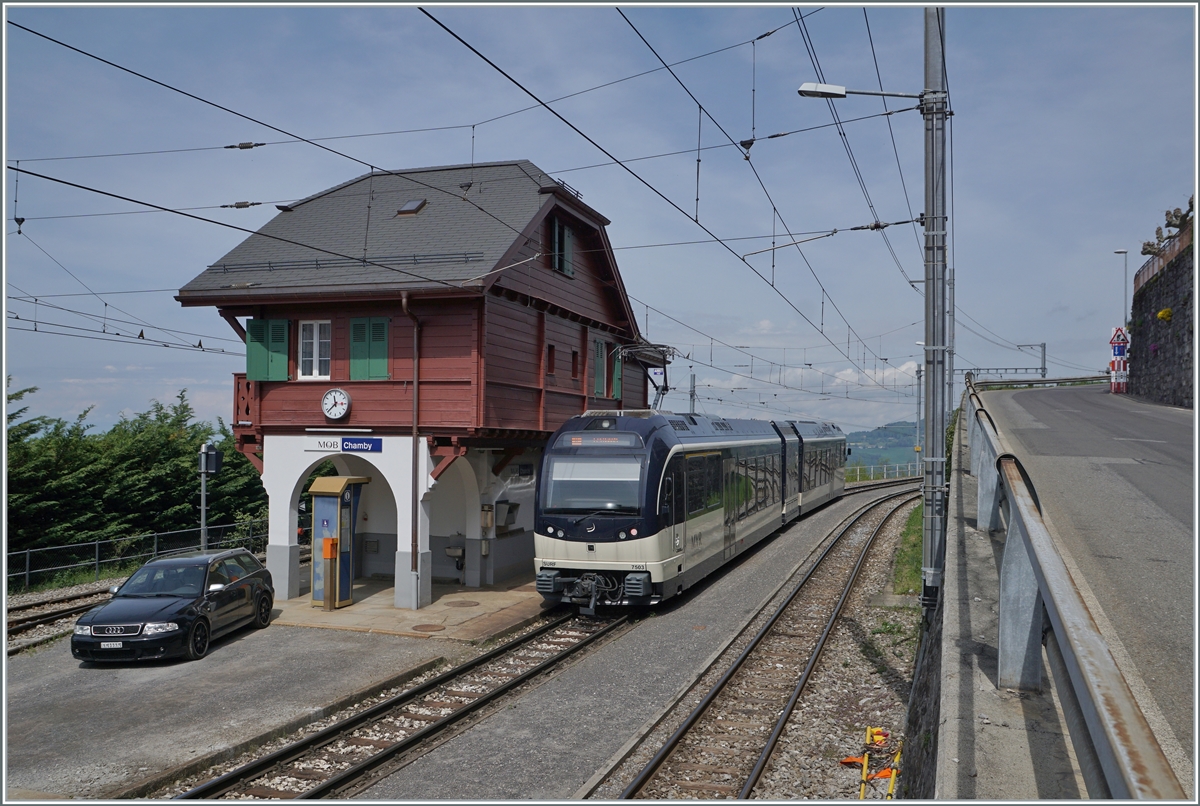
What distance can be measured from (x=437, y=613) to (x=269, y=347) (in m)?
6.58

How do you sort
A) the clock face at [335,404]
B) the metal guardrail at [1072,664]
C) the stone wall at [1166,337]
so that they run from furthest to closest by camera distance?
the stone wall at [1166,337], the clock face at [335,404], the metal guardrail at [1072,664]

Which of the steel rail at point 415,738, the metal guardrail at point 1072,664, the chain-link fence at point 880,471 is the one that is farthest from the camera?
the chain-link fence at point 880,471

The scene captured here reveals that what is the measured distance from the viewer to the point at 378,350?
17.1 meters

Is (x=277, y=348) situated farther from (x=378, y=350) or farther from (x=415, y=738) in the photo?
(x=415, y=738)

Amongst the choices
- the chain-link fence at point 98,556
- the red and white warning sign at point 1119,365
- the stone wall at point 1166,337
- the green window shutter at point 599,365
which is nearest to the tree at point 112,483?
the chain-link fence at point 98,556

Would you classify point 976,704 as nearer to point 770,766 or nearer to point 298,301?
point 770,766

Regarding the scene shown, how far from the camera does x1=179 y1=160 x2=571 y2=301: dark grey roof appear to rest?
1689 centimetres

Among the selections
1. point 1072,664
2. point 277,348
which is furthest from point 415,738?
point 277,348

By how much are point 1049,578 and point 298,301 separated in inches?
618

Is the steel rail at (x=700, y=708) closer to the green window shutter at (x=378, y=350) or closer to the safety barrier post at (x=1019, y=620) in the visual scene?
the safety barrier post at (x=1019, y=620)

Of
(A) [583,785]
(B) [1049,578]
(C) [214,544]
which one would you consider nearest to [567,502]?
(A) [583,785]

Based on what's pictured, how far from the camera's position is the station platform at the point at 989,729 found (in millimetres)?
4438

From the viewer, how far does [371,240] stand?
60.6ft

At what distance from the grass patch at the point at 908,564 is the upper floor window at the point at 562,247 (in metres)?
9.94
